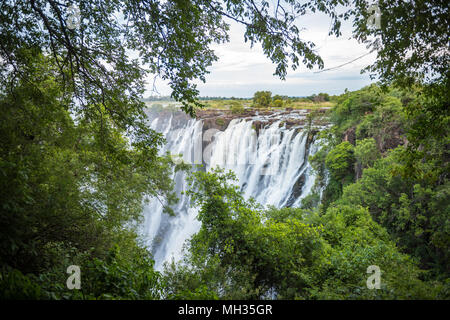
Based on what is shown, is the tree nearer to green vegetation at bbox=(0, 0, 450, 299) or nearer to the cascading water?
the cascading water

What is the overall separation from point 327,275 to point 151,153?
5.13 meters

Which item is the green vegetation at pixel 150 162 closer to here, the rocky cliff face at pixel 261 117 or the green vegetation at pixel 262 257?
the green vegetation at pixel 262 257

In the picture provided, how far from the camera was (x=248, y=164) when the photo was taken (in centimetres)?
1956

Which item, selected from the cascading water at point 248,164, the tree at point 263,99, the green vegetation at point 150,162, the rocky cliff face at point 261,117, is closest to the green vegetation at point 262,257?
the green vegetation at point 150,162

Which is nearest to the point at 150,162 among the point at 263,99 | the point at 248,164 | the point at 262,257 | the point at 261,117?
the point at 262,257

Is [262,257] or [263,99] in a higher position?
[263,99]

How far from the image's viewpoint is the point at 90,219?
5109 millimetres

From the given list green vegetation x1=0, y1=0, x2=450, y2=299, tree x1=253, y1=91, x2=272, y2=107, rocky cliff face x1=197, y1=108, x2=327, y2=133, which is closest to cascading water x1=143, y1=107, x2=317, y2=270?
rocky cliff face x1=197, y1=108, x2=327, y2=133

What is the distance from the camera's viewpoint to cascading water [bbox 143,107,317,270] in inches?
665

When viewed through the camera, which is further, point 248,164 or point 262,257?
point 248,164

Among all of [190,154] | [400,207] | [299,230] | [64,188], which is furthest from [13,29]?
[190,154]

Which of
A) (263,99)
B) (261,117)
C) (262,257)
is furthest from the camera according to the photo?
(263,99)

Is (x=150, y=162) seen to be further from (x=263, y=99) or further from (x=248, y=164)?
(x=263, y=99)

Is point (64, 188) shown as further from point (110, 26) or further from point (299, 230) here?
point (299, 230)
